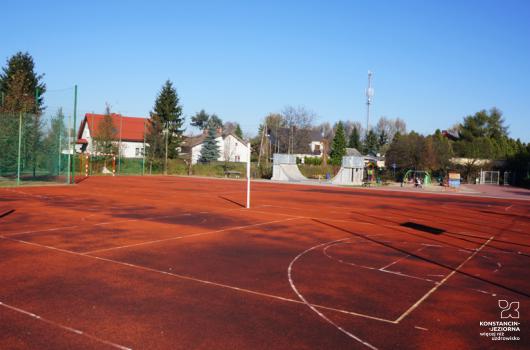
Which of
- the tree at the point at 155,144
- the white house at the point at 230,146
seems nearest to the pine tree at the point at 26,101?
the tree at the point at 155,144

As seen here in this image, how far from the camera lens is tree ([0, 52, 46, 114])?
34500 mm

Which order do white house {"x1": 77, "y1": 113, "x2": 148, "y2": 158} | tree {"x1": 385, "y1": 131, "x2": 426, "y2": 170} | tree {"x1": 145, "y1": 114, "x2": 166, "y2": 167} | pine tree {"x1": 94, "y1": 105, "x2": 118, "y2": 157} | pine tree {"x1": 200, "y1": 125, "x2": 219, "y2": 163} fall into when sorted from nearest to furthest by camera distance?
pine tree {"x1": 94, "y1": 105, "x2": 118, "y2": 157} < tree {"x1": 385, "y1": 131, "x2": 426, "y2": 170} < tree {"x1": 145, "y1": 114, "x2": 166, "y2": 167} < pine tree {"x1": 200, "y1": 125, "x2": 219, "y2": 163} < white house {"x1": 77, "y1": 113, "x2": 148, "y2": 158}

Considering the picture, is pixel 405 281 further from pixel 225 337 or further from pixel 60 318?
pixel 60 318

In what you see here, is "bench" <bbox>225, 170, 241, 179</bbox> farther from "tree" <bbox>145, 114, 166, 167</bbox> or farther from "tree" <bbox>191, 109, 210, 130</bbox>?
"tree" <bbox>191, 109, 210, 130</bbox>

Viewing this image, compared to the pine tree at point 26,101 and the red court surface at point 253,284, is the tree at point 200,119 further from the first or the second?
the red court surface at point 253,284

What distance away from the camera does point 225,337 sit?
18.8 feet

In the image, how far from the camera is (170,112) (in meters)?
58.6

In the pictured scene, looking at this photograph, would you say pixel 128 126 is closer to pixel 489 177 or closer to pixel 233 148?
pixel 233 148

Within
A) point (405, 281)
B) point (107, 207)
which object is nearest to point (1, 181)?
point (107, 207)

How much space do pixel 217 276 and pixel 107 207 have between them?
1159cm

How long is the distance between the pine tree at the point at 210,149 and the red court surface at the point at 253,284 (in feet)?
161

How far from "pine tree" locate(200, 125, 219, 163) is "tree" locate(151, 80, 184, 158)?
594cm

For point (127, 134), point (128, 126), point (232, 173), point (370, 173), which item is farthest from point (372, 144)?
point (370, 173)

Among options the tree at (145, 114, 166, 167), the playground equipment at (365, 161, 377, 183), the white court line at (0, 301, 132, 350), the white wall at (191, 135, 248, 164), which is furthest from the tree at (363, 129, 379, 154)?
the white court line at (0, 301, 132, 350)
